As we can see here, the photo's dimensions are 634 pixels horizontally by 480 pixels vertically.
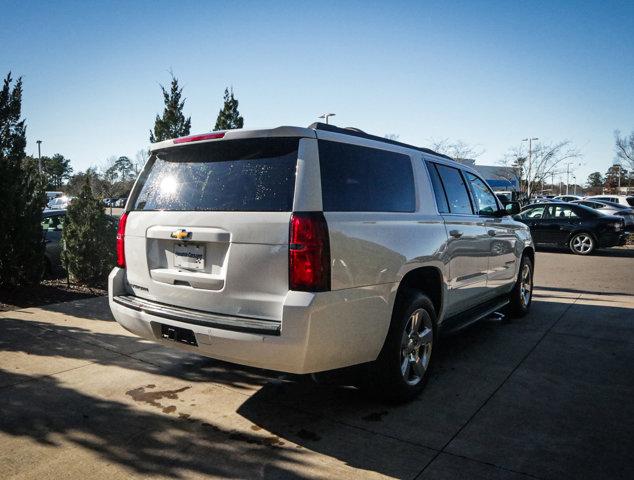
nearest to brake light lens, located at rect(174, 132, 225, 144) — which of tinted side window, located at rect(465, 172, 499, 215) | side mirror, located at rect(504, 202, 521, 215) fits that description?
tinted side window, located at rect(465, 172, 499, 215)

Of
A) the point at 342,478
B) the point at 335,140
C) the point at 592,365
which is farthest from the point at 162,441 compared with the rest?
the point at 592,365

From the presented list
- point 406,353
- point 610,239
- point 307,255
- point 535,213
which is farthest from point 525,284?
point 535,213

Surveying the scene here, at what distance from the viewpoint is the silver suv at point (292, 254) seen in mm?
2834

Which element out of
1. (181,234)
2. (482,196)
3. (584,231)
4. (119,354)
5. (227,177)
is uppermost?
(227,177)

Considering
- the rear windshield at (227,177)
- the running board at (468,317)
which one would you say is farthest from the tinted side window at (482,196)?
the rear windshield at (227,177)

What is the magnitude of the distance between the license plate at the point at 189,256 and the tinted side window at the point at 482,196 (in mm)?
3265

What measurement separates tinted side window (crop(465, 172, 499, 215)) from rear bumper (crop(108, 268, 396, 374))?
2434mm

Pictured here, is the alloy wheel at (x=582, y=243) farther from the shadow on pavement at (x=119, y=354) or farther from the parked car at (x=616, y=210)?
the shadow on pavement at (x=119, y=354)

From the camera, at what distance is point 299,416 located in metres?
3.44

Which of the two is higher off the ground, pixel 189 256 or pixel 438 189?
pixel 438 189

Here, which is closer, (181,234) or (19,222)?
(181,234)

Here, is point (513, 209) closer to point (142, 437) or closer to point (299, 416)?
point (299, 416)

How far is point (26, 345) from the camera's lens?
4941 millimetres

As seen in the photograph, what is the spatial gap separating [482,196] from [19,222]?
6.87m
